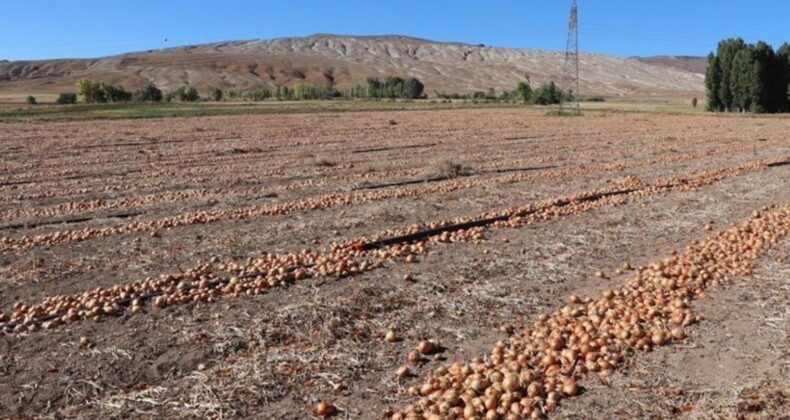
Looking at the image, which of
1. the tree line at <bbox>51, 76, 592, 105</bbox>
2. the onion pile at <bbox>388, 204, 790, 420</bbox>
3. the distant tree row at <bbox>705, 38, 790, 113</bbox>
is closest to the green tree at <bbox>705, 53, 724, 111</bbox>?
the distant tree row at <bbox>705, 38, 790, 113</bbox>

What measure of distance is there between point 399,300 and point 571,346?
2.27m

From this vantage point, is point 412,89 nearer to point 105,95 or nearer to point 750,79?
point 105,95

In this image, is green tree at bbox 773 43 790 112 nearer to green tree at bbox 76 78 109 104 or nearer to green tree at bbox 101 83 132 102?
green tree at bbox 101 83 132 102

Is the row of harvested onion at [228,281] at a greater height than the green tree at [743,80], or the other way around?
the green tree at [743,80]

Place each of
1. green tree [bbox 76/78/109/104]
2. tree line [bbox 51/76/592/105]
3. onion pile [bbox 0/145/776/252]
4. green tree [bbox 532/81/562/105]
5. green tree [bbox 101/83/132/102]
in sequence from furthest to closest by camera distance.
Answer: green tree [bbox 101/83/132/102], green tree [bbox 76/78/109/104], tree line [bbox 51/76/592/105], green tree [bbox 532/81/562/105], onion pile [bbox 0/145/776/252]

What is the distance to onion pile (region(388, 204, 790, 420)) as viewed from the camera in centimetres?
463

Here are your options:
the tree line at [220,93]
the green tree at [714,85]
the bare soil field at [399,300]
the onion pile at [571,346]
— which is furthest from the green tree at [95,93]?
the onion pile at [571,346]

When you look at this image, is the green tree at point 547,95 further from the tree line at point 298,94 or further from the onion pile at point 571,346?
the onion pile at point 571,346

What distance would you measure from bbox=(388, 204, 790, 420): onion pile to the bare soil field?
3cm

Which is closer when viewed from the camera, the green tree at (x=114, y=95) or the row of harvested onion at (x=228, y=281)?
the row of harvested onion at (x=228, y=281)

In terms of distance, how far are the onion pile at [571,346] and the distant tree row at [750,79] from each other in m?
75.0

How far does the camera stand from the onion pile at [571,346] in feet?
15.2

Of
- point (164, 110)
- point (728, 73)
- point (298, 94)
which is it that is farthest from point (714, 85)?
point (298, 94)

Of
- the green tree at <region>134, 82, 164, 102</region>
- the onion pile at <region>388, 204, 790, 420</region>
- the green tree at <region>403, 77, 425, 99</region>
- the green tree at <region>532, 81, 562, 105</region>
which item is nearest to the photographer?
the onion pile at <region>388, 204, 790, 420</region>
